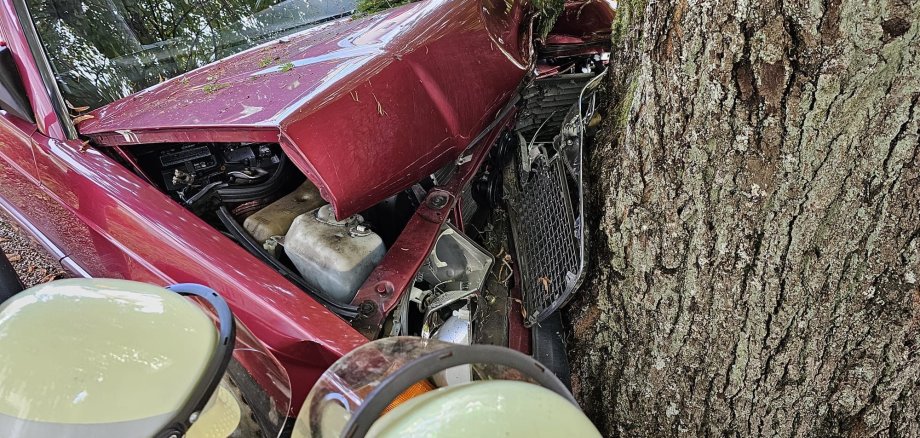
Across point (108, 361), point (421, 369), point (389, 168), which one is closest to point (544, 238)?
point (389, 168)

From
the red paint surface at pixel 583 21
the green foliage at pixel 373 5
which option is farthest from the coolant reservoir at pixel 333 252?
the red paint surface at pixel 583 21

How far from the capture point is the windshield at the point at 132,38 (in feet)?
6.49

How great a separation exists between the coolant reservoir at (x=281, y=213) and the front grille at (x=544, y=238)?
729 millimetres

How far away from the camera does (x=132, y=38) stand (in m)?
2.14

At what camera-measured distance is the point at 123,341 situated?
98 centimetres

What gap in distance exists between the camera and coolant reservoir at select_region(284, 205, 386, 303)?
1.58m

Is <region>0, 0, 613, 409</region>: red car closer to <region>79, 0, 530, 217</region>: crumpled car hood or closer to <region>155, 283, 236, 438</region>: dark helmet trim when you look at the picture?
<region>79, 0, 530, 217</region>: crumpled car hood

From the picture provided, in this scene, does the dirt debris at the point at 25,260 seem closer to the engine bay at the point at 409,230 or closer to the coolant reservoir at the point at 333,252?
the engine bay at the point at 409,230

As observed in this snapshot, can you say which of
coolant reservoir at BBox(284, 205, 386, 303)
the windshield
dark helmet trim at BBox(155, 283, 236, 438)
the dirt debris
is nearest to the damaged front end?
coolant reservoir at BBox(284, 205, 386, 303)

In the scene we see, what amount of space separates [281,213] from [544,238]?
2.86 ft

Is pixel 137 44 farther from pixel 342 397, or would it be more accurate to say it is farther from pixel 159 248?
pixel 342 397

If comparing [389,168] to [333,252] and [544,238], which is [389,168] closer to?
[333,252]

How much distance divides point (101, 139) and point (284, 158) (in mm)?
635

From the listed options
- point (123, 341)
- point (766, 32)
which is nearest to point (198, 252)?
point (123, 341)
